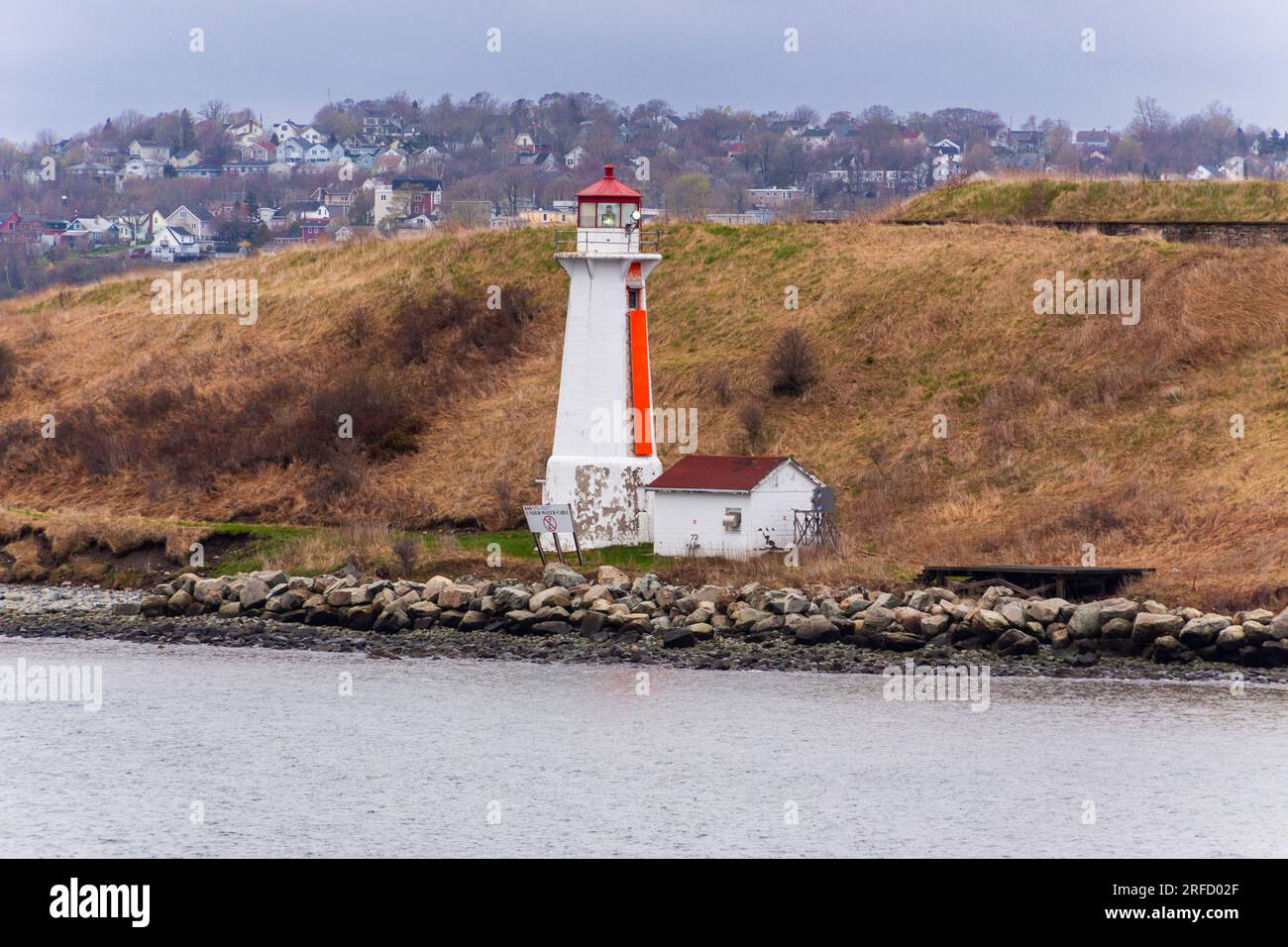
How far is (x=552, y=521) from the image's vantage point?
3806cm

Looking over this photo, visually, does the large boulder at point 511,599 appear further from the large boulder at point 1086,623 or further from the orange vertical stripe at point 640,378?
the large boulder at point 1086,623

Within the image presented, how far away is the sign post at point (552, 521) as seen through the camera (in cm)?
3800

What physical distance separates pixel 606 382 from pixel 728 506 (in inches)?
128

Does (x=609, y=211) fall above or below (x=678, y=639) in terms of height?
above

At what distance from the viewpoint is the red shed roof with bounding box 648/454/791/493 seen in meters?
37.7

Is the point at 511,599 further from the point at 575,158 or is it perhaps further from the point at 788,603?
the point at 575,158

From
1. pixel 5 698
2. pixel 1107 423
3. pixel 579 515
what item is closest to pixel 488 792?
pixel 5 698

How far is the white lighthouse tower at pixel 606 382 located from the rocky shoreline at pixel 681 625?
232 centimetres

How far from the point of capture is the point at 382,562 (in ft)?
130

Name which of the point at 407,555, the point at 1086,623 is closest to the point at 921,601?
the point at 1086,623

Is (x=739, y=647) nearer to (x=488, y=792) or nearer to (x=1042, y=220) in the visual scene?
(x=488, y=792)

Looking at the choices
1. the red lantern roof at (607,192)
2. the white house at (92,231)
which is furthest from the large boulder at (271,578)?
the white house at (92,231)

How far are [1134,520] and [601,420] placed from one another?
9975 millimetres

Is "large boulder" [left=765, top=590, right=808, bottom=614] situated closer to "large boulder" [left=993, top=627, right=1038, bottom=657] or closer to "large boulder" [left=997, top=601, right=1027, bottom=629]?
"large boulder" [left=997, top=601, right=1027, bottom=629]
